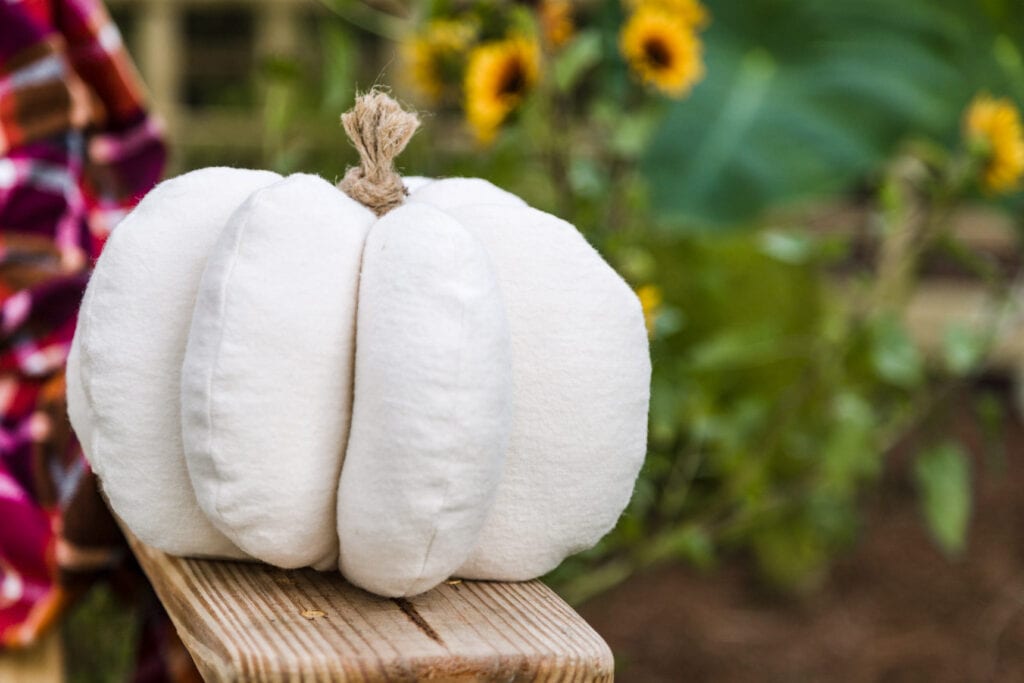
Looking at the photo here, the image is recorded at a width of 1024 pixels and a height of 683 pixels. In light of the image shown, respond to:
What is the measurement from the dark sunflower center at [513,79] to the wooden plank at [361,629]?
27.8 inches

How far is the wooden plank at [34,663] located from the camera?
0.86 metres

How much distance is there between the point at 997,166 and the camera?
1373mm

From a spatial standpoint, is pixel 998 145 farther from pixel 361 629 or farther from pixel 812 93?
pixel 361 629

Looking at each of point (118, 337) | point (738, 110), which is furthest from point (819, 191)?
point (118, 337)

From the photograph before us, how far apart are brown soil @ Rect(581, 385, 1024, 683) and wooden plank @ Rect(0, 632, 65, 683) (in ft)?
3.44

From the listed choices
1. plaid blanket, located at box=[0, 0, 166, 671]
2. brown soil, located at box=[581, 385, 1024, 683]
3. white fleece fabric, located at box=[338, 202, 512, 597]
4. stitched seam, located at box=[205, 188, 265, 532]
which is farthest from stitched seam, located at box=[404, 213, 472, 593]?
brown soil, located at box=[581, 385, 1024, 683]

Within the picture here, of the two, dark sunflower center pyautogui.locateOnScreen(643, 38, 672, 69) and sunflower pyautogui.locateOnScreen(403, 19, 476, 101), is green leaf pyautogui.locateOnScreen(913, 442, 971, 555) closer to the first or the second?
dark sunflower center pyautogui.locateOnScreen(643, 38, 672, 69)

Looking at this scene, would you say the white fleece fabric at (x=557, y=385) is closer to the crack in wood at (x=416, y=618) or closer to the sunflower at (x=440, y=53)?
the crack in wood at (x=416, y=618)

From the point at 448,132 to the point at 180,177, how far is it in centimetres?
176

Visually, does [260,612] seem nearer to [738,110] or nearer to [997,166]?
[997,166]

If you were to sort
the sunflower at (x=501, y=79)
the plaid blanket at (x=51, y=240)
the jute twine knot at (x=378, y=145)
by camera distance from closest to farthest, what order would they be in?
the jute twine knot at (x=378, y=145) → the plaid blanket at (x=51, y=240) → the sunflower at (x=501, y=79)

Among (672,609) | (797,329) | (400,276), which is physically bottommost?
(672,609)

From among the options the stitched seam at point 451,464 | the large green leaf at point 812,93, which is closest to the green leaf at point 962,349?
the large green leaf at point 812,93

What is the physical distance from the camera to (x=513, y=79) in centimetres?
117
